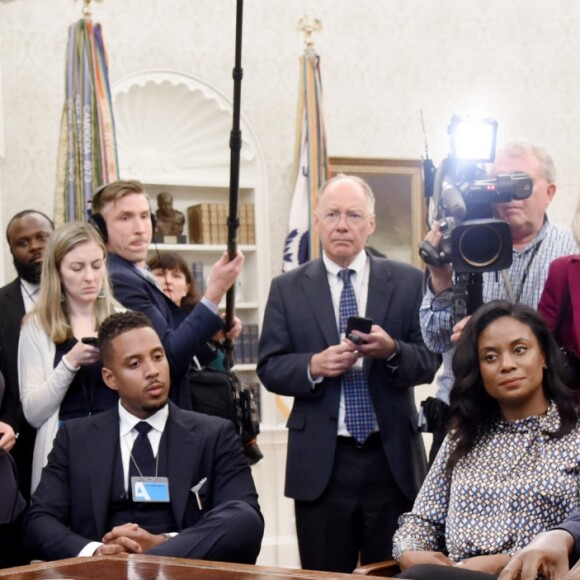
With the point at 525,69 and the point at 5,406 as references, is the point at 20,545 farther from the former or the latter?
the point at 525,69

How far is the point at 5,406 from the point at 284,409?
10.2ft

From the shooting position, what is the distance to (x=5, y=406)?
358 centimetres

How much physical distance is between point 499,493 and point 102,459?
3.95ft

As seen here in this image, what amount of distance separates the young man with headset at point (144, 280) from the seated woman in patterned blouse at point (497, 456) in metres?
0.97

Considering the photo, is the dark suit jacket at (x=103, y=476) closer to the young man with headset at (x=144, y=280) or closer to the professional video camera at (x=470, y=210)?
the young man with headset at (x=144, y=280)

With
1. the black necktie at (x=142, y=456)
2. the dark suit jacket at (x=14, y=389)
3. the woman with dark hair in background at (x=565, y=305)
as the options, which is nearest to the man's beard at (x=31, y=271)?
the dark suit jacket at (x=14, y=389)

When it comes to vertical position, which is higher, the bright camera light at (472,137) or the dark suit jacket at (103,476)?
the bright camera light at (472,137)

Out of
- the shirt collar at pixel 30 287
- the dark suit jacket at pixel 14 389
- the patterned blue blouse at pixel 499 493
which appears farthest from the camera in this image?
the shirt collar at pixel 30 287

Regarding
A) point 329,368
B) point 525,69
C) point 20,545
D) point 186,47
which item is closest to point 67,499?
point 20,545

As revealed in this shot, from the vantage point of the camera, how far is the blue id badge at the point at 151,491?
314 cm

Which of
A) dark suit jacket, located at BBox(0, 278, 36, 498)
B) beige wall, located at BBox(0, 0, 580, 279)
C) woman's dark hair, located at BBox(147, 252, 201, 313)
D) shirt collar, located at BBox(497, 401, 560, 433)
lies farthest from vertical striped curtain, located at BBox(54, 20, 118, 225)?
shirt collar, located at BBox(497, 401, 560, 433)

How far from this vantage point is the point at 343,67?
23.1ft

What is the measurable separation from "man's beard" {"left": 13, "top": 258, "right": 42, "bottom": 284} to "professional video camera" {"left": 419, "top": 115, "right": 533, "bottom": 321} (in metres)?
1.60

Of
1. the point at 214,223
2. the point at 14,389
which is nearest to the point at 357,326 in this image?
the point at 14,389
